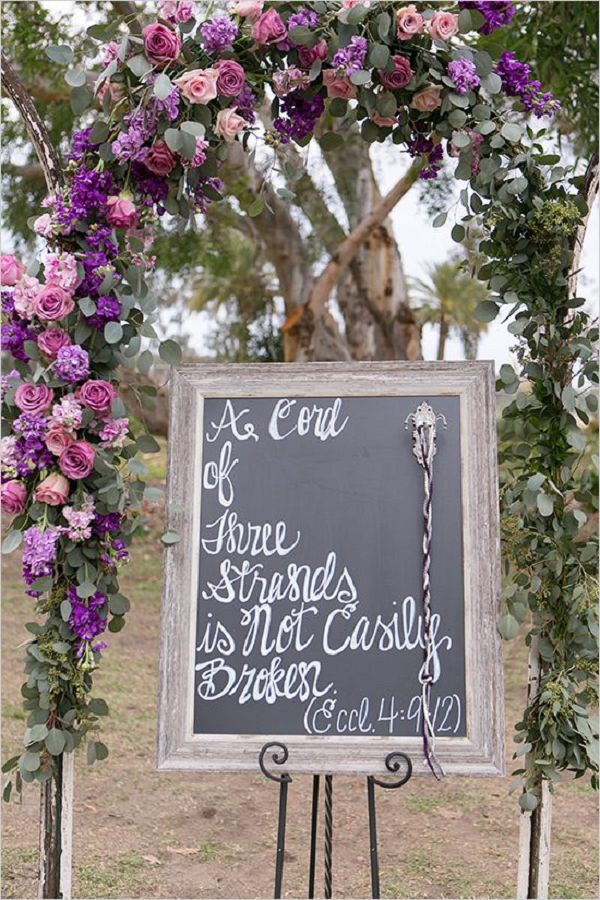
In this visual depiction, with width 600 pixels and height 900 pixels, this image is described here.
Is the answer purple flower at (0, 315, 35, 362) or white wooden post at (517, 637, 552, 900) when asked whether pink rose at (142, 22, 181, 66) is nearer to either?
purple flower at (0, 315, 35, 362)

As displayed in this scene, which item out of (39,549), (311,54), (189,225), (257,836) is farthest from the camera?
(257,836)

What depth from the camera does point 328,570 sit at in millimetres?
1802

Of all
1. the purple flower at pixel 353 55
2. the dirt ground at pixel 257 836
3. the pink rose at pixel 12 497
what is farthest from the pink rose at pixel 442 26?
the dirt ground at pixel 257 836

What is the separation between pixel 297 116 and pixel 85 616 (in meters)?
1.10

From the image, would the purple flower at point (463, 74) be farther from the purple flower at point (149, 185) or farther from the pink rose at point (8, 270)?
the pink rose at point (8, 270)

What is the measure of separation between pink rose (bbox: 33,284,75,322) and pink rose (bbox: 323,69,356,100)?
0.67m

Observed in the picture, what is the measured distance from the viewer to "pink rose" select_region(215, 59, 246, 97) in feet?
5.78

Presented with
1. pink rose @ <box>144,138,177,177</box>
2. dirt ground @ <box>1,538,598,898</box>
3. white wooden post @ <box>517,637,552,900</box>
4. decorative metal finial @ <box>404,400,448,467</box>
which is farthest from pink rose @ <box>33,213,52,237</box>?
dirt ground @ <box>1,538,598,898</box>

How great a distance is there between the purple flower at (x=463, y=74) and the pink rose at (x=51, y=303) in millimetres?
858

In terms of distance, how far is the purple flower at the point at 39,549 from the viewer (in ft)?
5.61

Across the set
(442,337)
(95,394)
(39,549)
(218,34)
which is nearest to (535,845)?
(39,549)

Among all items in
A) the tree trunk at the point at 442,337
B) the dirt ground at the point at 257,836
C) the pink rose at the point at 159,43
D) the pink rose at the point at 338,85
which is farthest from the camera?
the tree trunk at the point at 442,337

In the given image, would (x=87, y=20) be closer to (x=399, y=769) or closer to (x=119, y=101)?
(x=119, y=101)

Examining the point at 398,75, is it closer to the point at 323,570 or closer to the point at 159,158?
the point at 159,158
